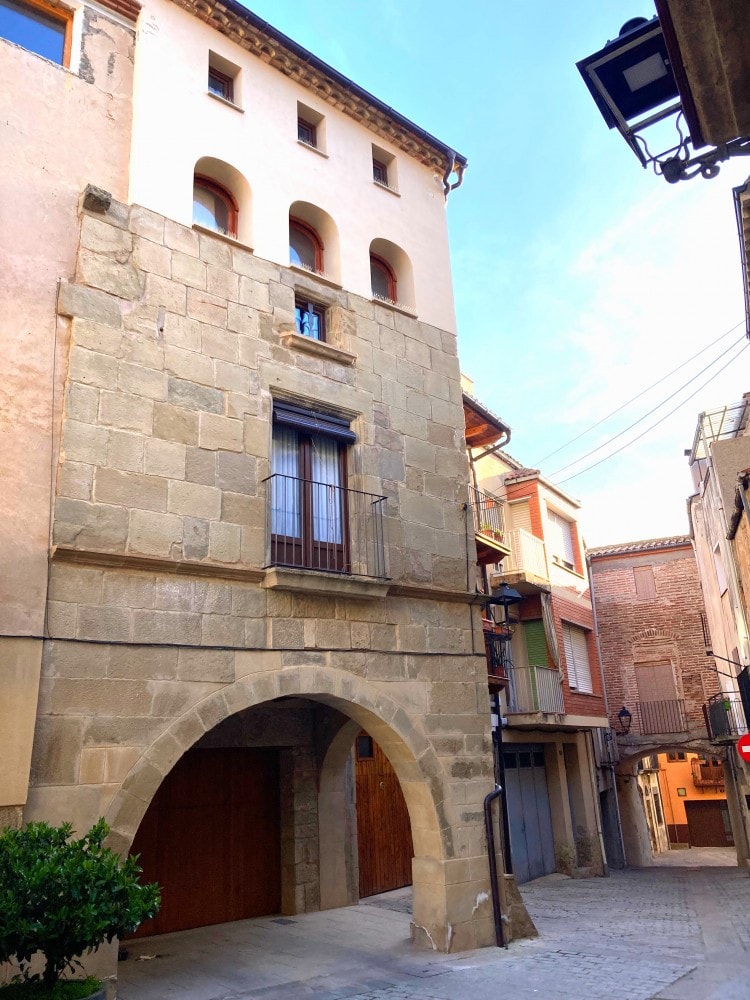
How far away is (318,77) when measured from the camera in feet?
33.6

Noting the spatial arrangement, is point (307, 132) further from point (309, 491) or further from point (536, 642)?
point (536, 642)

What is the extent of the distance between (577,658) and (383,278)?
13107 mm

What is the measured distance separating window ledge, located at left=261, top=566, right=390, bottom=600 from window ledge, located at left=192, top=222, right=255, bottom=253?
371 centimetres

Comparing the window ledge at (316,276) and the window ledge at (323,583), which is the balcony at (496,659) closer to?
the window ledge at (323,583)

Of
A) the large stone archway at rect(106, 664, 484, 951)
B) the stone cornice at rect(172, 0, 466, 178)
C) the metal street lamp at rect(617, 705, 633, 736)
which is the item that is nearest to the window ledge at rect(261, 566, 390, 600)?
the large stone archway at rect(106, 664, 484, 951)

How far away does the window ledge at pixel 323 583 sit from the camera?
7703 millimetres

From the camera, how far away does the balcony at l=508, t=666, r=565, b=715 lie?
16.9m

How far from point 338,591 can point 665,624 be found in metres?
18.8

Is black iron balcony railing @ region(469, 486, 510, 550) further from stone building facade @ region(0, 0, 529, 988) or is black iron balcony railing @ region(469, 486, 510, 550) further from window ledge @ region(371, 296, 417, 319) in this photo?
stone building facade @ region(0, 0, 529, 988)

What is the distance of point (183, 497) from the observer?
7.48 m

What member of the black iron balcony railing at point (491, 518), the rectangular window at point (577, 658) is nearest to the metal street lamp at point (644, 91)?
the black iron balcony railing at point (491, 518)

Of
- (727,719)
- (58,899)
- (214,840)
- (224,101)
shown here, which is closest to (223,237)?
(224,101)

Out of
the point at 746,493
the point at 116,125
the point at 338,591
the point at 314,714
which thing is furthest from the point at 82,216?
the point at 746,493

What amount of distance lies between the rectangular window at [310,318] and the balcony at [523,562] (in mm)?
9608
